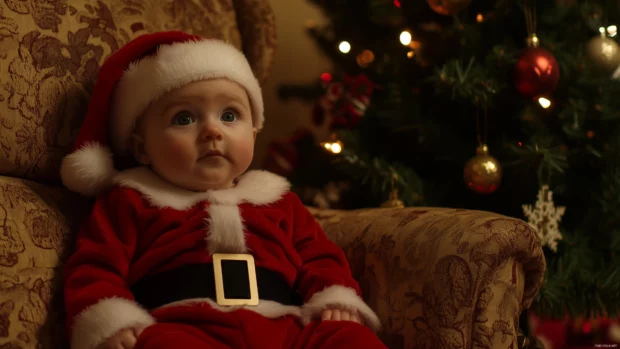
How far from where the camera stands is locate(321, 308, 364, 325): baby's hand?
107 cm

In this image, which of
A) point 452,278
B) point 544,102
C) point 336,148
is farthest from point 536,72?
point 452,278

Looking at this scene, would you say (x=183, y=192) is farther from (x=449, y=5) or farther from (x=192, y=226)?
(x=449, y=5)

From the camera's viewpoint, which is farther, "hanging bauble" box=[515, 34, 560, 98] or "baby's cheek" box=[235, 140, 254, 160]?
"hanging bauble" box=[515, 34, 560, 98]

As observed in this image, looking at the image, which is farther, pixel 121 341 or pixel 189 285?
pixel 189 285

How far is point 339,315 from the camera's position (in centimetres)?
107

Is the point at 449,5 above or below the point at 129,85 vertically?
above

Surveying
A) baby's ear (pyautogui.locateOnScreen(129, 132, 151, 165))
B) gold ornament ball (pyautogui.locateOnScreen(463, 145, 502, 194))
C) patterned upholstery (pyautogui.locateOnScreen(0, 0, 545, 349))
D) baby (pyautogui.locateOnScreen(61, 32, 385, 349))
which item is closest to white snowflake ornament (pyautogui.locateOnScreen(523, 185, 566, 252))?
gold ornament ball (pyautogui.locateOnScreen(463, 145, 502, 194))

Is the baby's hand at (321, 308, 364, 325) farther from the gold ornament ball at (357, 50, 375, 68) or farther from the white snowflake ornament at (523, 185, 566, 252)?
the gold ornament ball at (357, 50, 375, 68)

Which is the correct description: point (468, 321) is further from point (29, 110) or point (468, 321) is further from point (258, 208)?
point (29, 110)

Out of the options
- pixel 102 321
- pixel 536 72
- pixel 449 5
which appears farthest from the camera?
pixel 449 5

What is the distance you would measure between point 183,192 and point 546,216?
984 millimetres

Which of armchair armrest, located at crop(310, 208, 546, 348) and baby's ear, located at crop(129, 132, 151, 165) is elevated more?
baby's ear, located at crop(129, 132, 151, 165)

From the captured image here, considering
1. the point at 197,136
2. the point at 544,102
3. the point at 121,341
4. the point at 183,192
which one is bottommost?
the point at 121,341

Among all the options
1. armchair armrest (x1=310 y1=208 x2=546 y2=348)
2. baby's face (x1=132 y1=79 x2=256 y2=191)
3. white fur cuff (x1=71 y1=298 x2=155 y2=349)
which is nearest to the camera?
white fur cuff (x1=71 y1=298 x2=155 y2=349)
